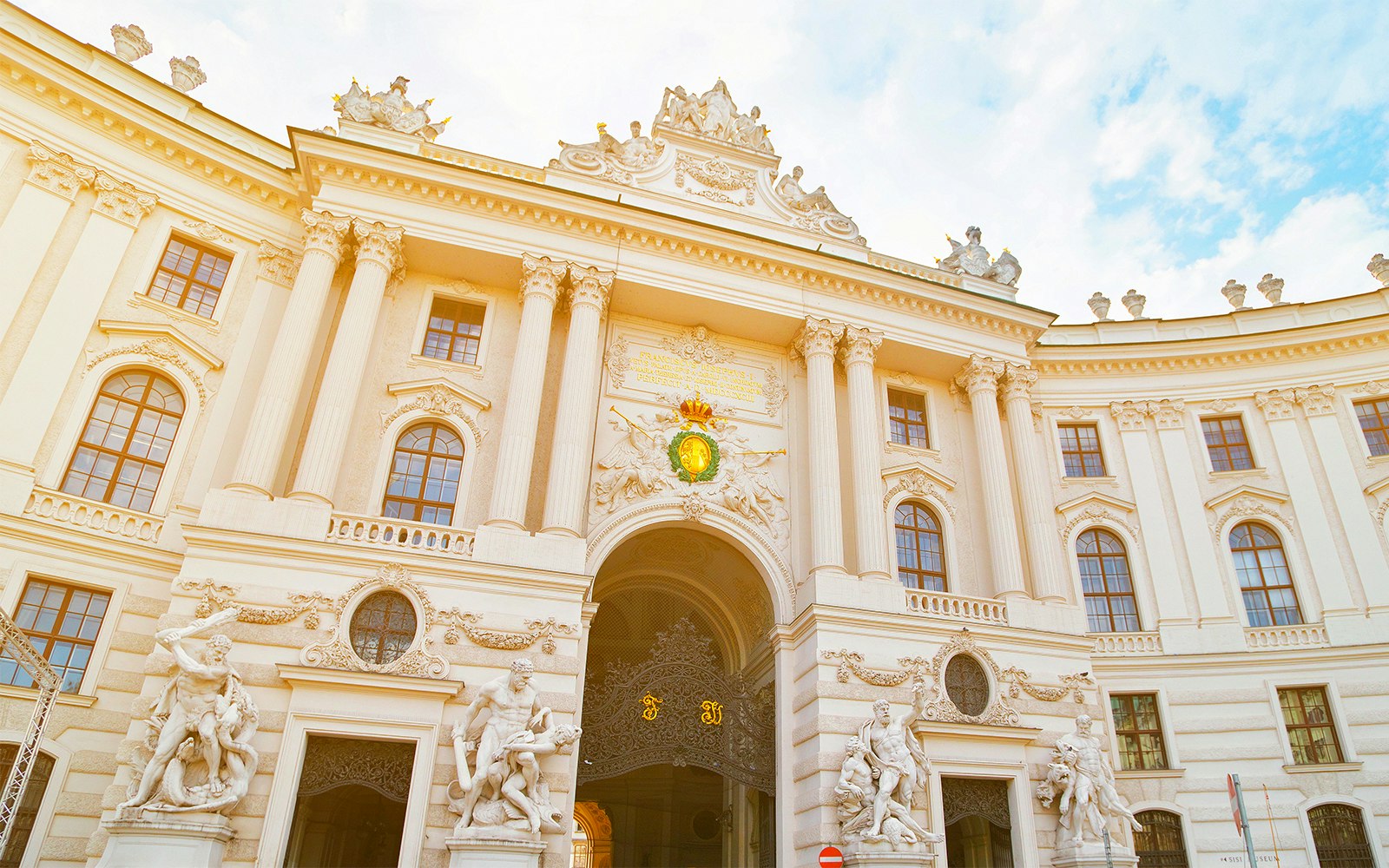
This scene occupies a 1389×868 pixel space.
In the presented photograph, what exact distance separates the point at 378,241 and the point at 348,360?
327cm

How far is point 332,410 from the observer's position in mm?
18609

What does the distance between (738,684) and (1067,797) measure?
7.25 metres

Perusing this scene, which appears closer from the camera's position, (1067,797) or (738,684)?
(1067,797)

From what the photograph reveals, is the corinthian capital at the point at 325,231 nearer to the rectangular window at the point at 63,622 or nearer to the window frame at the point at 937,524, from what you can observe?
the rectangular window at the point at 63,622

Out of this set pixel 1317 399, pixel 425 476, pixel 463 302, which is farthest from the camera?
pixel 1317 399

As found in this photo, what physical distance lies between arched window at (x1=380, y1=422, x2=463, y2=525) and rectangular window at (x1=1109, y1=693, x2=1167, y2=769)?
18.0 m

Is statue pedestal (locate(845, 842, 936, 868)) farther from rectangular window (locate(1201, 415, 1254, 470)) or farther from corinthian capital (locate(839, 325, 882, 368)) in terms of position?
rectangular window (locate(1201, 415, 1254, 470))

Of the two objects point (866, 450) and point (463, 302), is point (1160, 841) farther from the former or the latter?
point (463, 302)

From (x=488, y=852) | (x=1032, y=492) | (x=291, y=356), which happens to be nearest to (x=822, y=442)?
(x=1032, y=492)

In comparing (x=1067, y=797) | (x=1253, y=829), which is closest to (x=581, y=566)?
(x=1067, y=797)

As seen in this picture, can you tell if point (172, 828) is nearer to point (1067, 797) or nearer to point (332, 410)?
point (332, 410)

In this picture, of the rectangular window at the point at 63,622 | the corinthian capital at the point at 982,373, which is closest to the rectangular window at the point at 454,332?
the rectangular window at the point at 63,622

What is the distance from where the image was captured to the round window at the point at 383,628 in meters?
16.6

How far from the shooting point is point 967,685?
64.7ft
